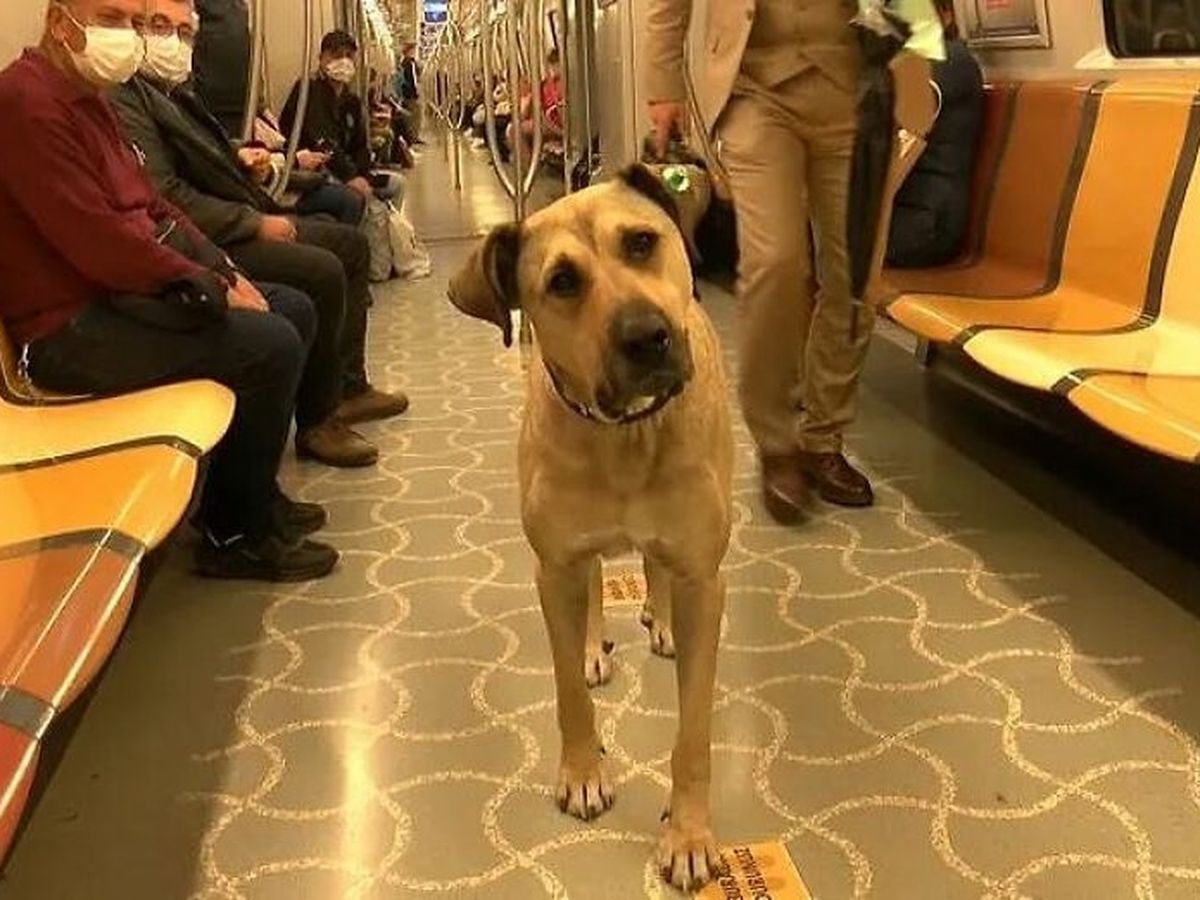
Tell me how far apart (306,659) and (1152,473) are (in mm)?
2020

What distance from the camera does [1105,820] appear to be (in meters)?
1.91

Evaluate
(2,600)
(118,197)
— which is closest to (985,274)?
(118,197)

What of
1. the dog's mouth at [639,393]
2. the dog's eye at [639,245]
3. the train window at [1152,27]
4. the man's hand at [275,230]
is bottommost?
the man's hand at [275,230]

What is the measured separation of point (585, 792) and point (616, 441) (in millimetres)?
538

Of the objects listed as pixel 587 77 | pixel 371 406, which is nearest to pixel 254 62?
pixel 371 406

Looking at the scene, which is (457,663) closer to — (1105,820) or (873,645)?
(873,645)

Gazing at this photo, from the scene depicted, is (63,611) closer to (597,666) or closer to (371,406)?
(597,666)

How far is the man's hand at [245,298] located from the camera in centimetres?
288

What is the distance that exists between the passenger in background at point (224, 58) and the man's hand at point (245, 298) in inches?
59.4

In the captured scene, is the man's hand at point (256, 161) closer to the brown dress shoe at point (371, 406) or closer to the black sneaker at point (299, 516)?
the brown dress shoe at point (371, 406)

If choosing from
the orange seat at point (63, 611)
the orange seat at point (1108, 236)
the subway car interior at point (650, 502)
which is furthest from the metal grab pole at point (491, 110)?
the orange seat at point (63, 611)

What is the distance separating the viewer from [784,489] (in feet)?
10.4

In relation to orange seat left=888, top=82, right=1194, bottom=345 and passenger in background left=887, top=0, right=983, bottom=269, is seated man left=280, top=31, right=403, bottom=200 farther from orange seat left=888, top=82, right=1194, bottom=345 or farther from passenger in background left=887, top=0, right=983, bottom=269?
orange seat left=888, top=82, right=1194, bottom=345

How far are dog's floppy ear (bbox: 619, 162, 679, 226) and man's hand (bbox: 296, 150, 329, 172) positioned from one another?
3.80m
